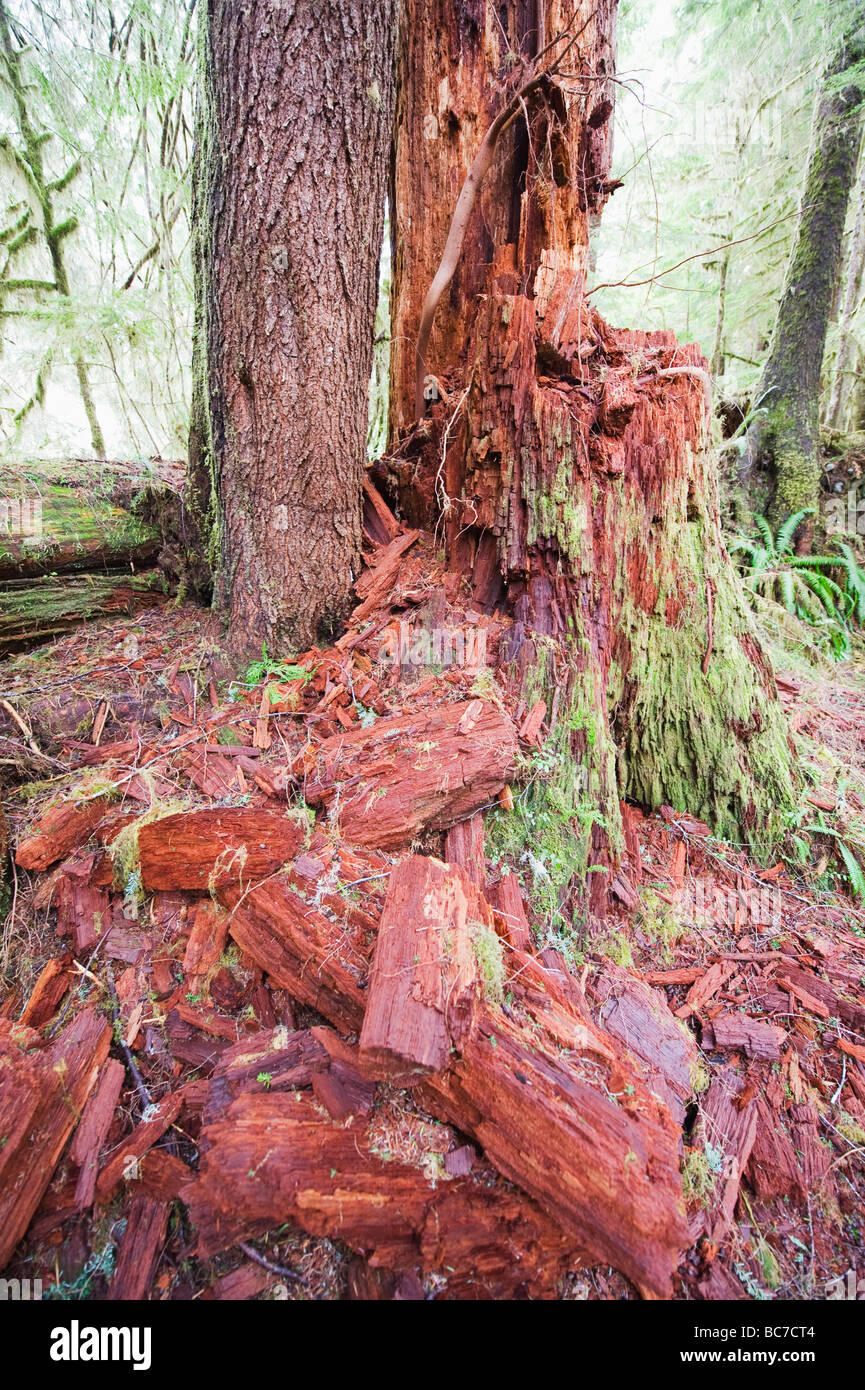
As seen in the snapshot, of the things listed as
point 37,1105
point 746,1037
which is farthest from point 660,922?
point 37,1105

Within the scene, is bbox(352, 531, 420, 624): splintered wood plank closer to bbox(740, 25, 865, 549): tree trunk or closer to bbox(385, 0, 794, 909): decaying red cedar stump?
bbox(385, 0, 794, 909): decaying red cedar stump

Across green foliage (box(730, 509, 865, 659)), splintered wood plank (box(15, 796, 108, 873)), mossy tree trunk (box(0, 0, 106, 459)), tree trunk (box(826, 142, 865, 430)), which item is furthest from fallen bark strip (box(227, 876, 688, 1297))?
tree trunk (box(826, 142, 865, 430))

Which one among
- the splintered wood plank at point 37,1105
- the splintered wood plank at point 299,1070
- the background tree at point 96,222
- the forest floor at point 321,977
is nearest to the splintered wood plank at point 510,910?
the forest floor at point 321,977

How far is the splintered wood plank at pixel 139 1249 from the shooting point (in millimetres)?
1276

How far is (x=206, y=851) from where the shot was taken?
1.84 metres

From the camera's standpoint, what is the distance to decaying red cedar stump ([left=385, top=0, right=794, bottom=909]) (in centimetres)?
237

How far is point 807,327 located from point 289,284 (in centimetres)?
649

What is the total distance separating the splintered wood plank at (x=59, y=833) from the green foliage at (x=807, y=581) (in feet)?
19.4

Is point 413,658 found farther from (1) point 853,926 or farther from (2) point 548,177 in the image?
(2) point 548,177

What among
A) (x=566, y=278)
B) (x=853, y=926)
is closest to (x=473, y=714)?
(x=853, y=926)

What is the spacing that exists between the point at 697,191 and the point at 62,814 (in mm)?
11557

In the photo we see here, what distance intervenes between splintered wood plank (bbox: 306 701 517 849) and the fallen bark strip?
0.39 metres

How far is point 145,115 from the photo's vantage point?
5.42 metres

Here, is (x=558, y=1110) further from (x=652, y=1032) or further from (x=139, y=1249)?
(x=139, y=1249)
